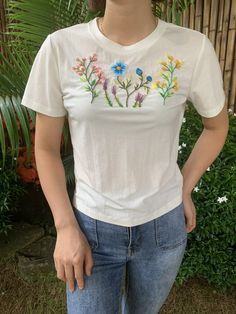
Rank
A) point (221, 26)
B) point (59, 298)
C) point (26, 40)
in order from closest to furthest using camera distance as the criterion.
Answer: point (26, 40) < point (59, 298) < point (221, 26)

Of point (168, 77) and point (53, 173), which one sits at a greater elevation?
point (168, 77)

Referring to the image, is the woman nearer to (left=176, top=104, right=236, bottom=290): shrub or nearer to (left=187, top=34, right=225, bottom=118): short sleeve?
(left=187, top=34, right=225, bottom=118): short sleeve

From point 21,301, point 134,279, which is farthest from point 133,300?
point 21,301

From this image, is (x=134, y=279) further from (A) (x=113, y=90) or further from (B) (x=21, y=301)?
(B) (x=21, y=301)

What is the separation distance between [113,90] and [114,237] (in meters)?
0.37

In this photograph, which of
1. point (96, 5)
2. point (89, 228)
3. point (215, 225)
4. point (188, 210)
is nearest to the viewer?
point (89, 228)

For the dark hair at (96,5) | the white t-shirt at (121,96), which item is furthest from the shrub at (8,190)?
the white t-shirt at (121,96)

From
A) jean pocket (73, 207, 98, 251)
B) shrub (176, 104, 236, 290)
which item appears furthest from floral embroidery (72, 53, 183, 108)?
shrub (176, 104, 236, 290)

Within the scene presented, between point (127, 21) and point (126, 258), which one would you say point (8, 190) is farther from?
point (127, 21)

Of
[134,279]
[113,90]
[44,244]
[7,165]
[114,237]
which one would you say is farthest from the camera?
[44,244]

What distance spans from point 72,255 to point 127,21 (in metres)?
0.57

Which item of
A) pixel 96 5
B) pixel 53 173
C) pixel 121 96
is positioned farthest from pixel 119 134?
pixel 96 5

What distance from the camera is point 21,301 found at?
7.62 ft

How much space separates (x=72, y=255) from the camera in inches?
38.6
